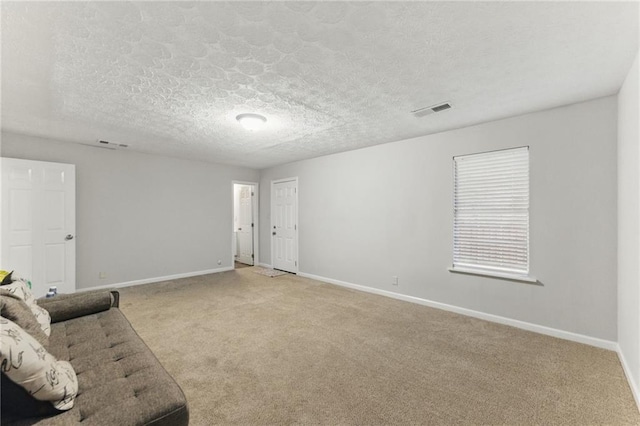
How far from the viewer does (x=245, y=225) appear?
24.7 feet

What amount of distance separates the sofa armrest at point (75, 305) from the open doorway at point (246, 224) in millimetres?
4430

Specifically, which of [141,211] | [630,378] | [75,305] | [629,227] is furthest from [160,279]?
[629,227]

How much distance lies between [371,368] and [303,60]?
259 cm

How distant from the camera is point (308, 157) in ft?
18.7

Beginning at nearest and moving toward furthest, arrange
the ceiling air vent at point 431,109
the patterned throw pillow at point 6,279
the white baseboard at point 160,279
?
the patterned throw pillow at point 6,279 → the ceiling air vent at point 431,109 → the white baseboard at point 160,279

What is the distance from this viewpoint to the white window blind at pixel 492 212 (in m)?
3.29

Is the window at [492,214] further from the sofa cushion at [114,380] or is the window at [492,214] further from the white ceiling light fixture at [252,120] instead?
the sofa cushion at [114,380]

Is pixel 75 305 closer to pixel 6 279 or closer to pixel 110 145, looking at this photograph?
pixel 6 279

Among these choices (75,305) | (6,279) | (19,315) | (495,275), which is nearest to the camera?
(19,315)

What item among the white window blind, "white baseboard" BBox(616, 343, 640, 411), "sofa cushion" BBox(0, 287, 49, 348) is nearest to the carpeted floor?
"white baseboard" BBox(616, 343, 640, 411)

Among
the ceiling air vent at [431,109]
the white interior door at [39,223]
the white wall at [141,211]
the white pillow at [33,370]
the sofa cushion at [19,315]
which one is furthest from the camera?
the white wall at [141,211]

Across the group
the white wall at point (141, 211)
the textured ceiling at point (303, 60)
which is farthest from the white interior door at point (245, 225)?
the textured ceiling at point (303, 60)

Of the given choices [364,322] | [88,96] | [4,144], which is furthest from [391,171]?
[4,144]

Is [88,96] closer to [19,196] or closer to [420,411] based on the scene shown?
[19,196]
